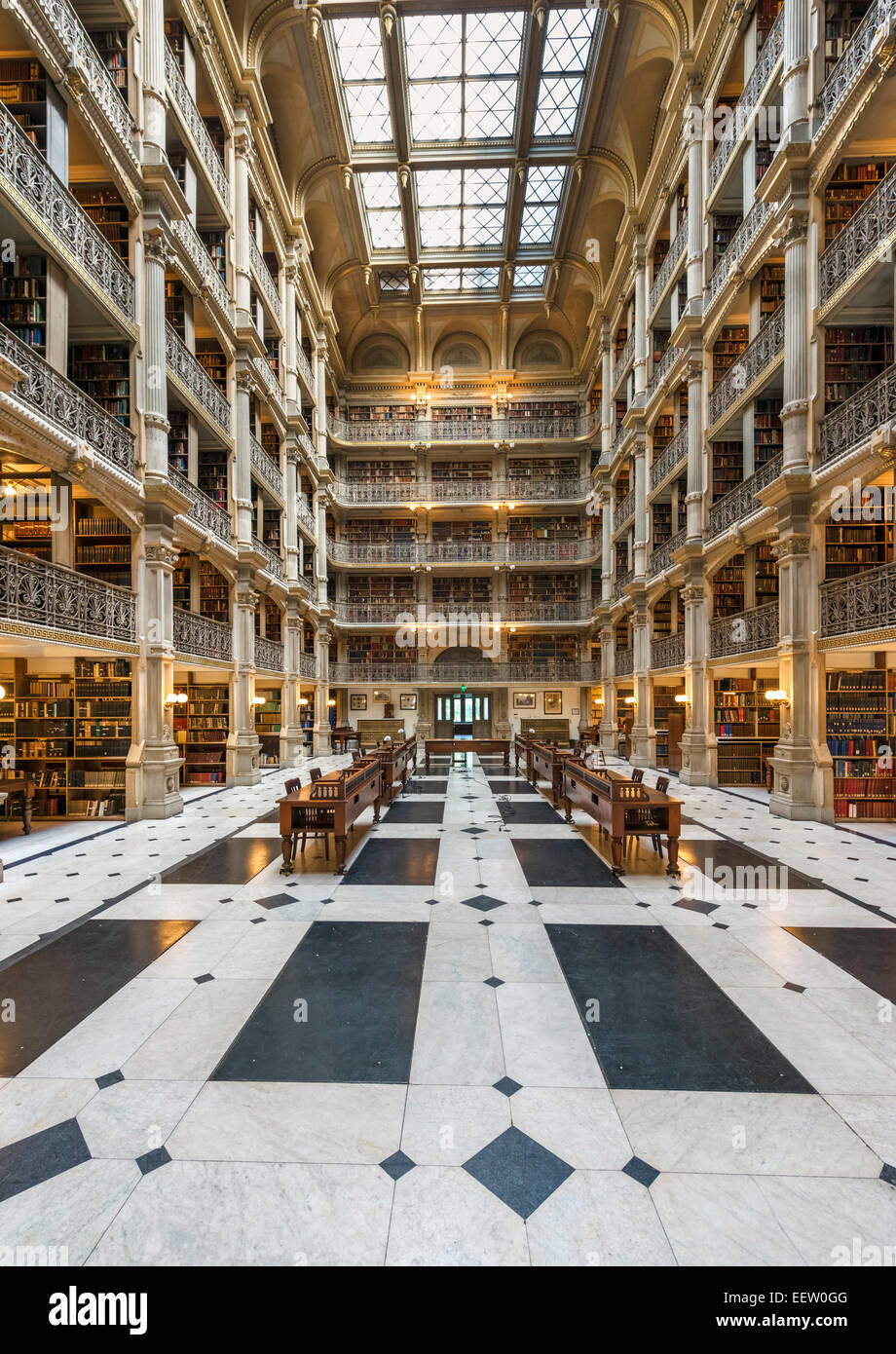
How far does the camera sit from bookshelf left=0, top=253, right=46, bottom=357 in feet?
21.9

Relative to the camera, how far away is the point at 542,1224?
5.95ft

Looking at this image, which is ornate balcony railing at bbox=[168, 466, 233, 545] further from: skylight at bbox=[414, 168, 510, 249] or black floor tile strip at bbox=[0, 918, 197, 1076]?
skylight at bbox=[414, 168, 510, 249]

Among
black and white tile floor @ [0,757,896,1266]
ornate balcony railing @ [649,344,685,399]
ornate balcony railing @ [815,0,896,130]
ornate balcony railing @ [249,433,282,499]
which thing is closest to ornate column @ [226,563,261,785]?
ornate balcony railing @ [249,433,282,499]

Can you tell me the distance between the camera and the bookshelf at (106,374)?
27.4 ft

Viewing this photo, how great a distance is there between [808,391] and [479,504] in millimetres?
13060

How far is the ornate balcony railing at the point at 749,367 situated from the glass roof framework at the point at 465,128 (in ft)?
28.9

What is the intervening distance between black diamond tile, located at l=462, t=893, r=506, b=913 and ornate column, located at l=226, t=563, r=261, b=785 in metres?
7.54

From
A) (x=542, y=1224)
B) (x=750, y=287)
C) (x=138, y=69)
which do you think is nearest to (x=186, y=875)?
(x=542, y=1224)

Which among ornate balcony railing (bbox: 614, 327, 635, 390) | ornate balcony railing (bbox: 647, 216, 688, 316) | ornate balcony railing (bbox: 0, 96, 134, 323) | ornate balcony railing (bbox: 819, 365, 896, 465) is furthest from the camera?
ornate balcony railing (bbox: 614, 327, 635, 390)

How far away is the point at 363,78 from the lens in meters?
13.5

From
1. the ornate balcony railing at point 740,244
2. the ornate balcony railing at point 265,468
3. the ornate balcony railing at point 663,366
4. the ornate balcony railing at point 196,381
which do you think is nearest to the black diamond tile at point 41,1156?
the ornate balcony railing at point 196,381

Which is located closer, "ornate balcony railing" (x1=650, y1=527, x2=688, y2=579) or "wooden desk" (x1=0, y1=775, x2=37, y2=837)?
"wooden desk" (x1=0, y1=775, x2=37, y2=837)

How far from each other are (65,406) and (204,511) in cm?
366

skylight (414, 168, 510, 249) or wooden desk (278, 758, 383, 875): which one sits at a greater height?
→ skylight (414, 168, 510, 249)
